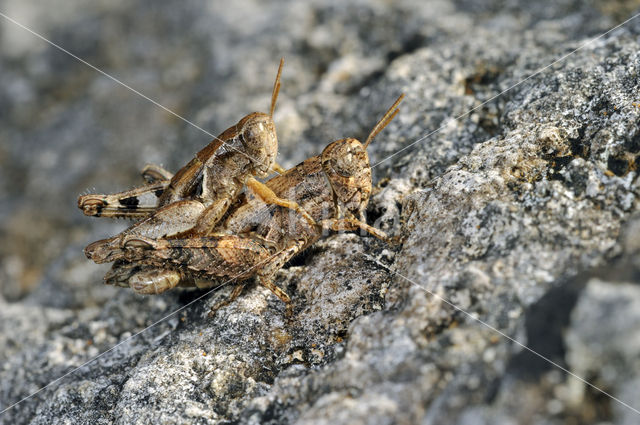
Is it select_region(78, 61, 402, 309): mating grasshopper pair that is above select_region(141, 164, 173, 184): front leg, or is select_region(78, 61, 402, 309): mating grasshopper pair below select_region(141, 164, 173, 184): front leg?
below

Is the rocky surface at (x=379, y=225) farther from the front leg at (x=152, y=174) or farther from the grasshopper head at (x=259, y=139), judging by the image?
the front leg at (x=152, y=174)

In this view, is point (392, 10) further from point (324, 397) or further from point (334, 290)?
point (324, 397)

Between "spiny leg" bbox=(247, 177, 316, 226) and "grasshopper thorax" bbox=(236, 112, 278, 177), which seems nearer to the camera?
"spiny leg" bbox=(247, 177, 316, 226)

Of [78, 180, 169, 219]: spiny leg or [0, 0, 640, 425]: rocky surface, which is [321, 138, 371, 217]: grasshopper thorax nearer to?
[0, 0, 640, 425]: rocky surface

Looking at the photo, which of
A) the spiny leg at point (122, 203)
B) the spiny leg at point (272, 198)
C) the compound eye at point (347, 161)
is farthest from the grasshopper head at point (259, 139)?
the spiny leg at point (122, 203)

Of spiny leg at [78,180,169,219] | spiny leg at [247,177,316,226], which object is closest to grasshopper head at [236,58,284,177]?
spiny leg at [247,177,316,226]

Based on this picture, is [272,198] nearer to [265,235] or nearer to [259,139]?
[265,235]

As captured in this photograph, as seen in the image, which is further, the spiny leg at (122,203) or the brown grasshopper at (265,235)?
the spiny leg at (122,203)
